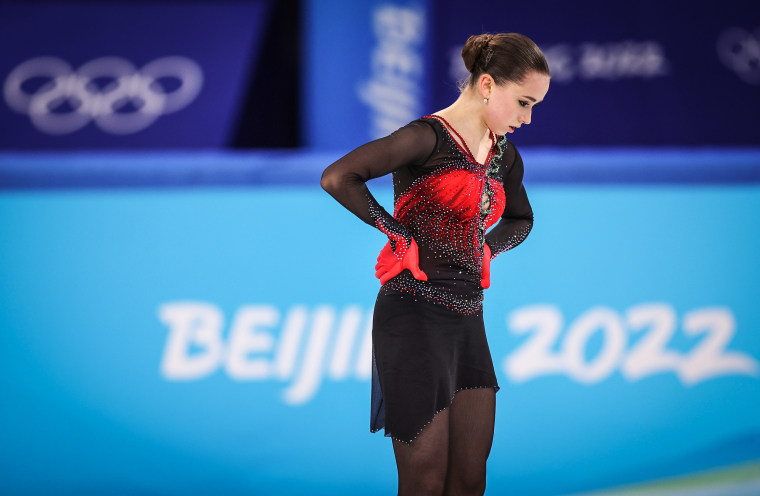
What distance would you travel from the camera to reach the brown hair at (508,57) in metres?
2.14

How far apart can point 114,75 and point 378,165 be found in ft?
8.32

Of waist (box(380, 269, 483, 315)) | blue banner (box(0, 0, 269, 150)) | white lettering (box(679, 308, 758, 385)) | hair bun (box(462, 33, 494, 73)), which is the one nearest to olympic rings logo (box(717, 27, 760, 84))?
white lettering (box(679, 308, 758, 385))

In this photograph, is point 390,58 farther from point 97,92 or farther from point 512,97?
point 512,97

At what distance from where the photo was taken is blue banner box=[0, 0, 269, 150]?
163 inches

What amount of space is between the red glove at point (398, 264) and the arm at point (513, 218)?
381 mm

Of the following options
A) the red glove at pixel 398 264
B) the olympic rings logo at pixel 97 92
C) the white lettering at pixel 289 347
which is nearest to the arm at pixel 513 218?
the red glove at pixel 398 264

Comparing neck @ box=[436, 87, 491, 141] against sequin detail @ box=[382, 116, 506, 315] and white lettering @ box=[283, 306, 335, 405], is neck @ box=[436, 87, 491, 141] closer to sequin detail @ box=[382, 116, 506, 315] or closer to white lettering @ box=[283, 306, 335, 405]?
sequin detail @ box=[382, 116, 506, 315]

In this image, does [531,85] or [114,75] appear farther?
[114,75]

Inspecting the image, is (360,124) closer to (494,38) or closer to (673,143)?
(673,143)

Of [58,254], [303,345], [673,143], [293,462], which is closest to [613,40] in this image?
[673,143]

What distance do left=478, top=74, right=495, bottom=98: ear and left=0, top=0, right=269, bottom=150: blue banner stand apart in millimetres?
2353

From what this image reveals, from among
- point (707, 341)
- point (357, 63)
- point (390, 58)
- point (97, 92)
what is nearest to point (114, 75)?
point (97, 92)

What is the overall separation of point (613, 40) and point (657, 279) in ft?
4.10

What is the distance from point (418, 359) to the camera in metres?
2.15
